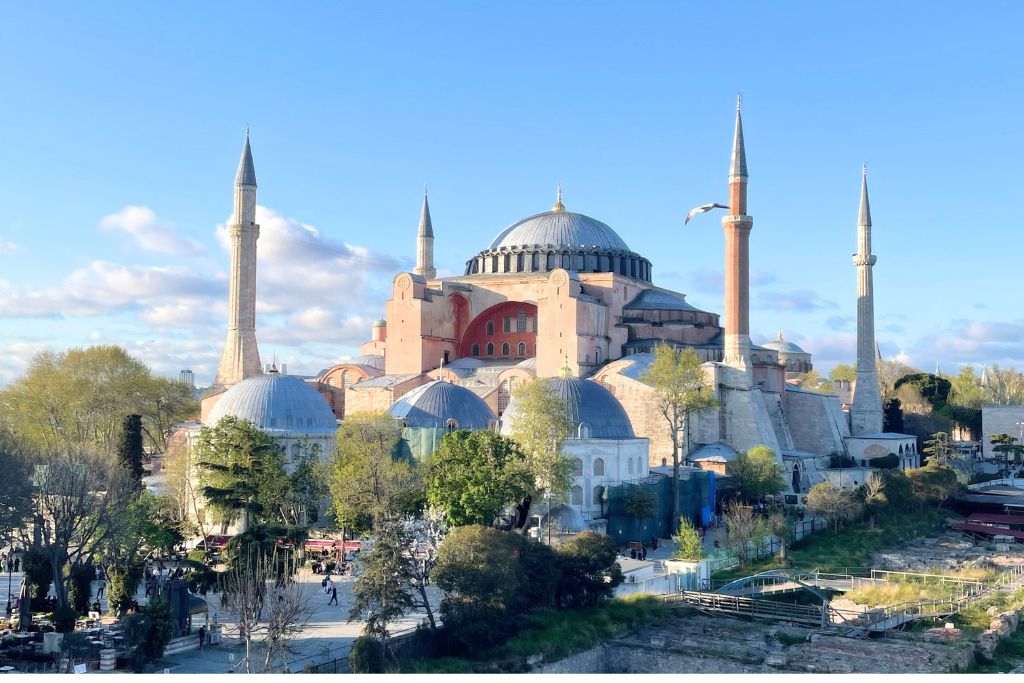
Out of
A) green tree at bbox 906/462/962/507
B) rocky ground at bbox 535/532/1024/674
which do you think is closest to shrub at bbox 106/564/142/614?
rocky ground at bbox 535/532/1024/674

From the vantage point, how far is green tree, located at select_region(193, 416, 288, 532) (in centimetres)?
2434

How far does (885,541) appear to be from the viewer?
108 ft

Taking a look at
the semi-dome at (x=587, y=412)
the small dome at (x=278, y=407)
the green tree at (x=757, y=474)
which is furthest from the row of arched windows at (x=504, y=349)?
the small dome at (x=278, y=407)

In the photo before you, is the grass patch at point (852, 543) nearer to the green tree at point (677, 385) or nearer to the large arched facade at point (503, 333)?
the green tree at point (677, 385)

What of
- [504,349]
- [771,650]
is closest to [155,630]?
[771,650]

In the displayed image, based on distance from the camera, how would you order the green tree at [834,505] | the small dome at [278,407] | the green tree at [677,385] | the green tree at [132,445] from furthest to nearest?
the green tree at [677,385] → the green tree at [132,445] → the green tree at [834,505] → the small dome at [278,407]

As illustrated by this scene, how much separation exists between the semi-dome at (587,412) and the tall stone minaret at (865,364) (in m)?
19.8

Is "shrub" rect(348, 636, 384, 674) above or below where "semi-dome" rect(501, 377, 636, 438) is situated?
below

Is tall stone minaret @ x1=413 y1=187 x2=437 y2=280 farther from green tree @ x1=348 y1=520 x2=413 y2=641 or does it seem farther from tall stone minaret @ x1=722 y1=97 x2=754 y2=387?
green tree @ x1=348 y1=520 x2=413 y2=641

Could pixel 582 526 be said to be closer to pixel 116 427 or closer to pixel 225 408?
pixel 225 408

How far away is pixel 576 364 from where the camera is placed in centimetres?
3956

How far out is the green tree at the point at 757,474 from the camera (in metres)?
34.1

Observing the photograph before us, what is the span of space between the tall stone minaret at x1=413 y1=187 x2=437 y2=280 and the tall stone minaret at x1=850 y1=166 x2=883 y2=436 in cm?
1962

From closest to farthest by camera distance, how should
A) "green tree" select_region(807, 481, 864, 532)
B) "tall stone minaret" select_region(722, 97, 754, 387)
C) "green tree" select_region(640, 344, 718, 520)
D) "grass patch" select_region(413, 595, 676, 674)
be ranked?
"grass patch" select_region(413, 595, 676, 674), "green tree" select_region(807, 481, 864, 532), "green tree" select_region(640, 344, 718, 520), "tall stone minaret" select_region(722, 97, 754, 387)
